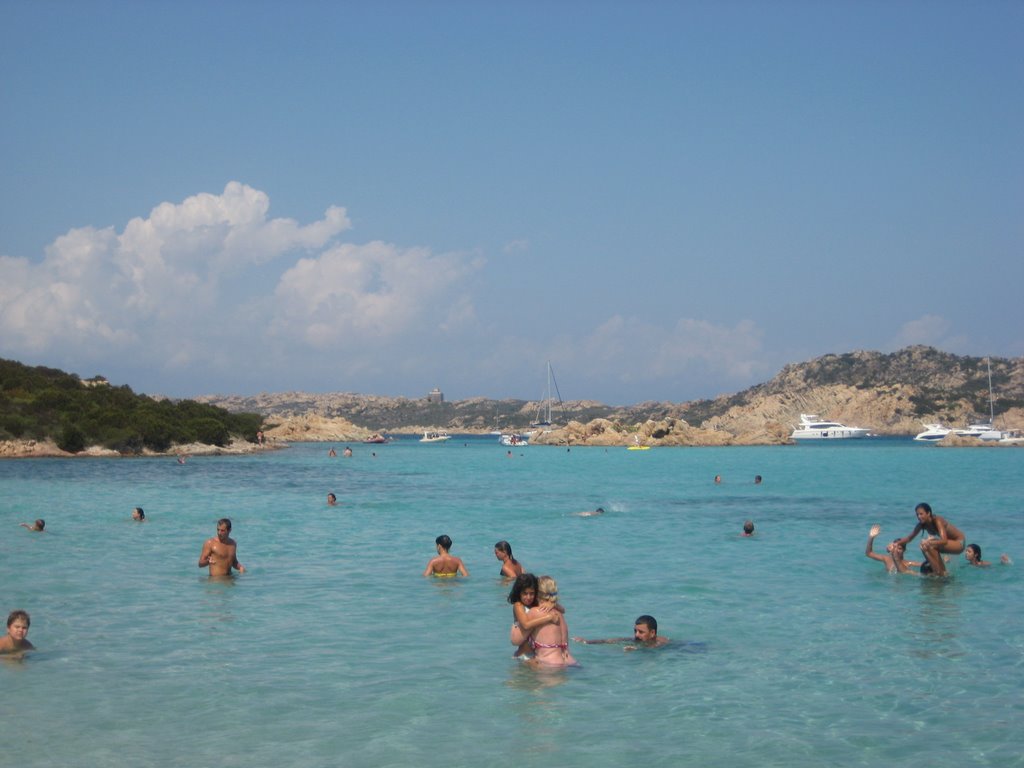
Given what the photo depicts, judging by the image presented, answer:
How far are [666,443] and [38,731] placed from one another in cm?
11983

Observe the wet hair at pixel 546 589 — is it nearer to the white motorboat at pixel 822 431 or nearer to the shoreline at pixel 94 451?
the shoreline at pixel 94 451

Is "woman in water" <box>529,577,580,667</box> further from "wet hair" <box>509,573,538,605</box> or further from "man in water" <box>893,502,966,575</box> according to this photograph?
"man in water" <box>893,502,966,575</box>

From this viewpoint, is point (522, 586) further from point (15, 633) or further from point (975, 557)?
point (975, 557)

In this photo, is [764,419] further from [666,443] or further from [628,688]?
[628,688]

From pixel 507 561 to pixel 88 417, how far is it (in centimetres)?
7028

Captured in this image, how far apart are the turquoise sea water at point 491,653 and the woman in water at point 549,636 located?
233 mm

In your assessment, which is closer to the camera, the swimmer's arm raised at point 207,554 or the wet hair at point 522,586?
the wet hair at point 522,586

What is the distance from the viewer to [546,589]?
10.4 metres

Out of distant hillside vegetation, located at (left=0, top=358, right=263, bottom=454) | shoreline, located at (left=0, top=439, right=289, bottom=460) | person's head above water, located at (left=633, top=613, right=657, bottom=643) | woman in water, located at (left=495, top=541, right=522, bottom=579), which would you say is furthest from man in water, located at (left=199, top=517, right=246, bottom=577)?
distant hillside vegetation, located at (left=0, top=358, right=263, bottom=454)

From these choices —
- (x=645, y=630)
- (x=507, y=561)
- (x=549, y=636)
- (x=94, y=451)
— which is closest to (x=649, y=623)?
(x=645, y=630)

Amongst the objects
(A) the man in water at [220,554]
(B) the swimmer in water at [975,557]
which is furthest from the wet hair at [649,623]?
(B) the swimmer in water at [975,557]

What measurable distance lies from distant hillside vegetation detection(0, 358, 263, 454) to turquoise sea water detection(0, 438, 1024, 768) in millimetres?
50943

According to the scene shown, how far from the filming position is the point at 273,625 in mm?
13023

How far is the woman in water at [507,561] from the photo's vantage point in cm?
1582
